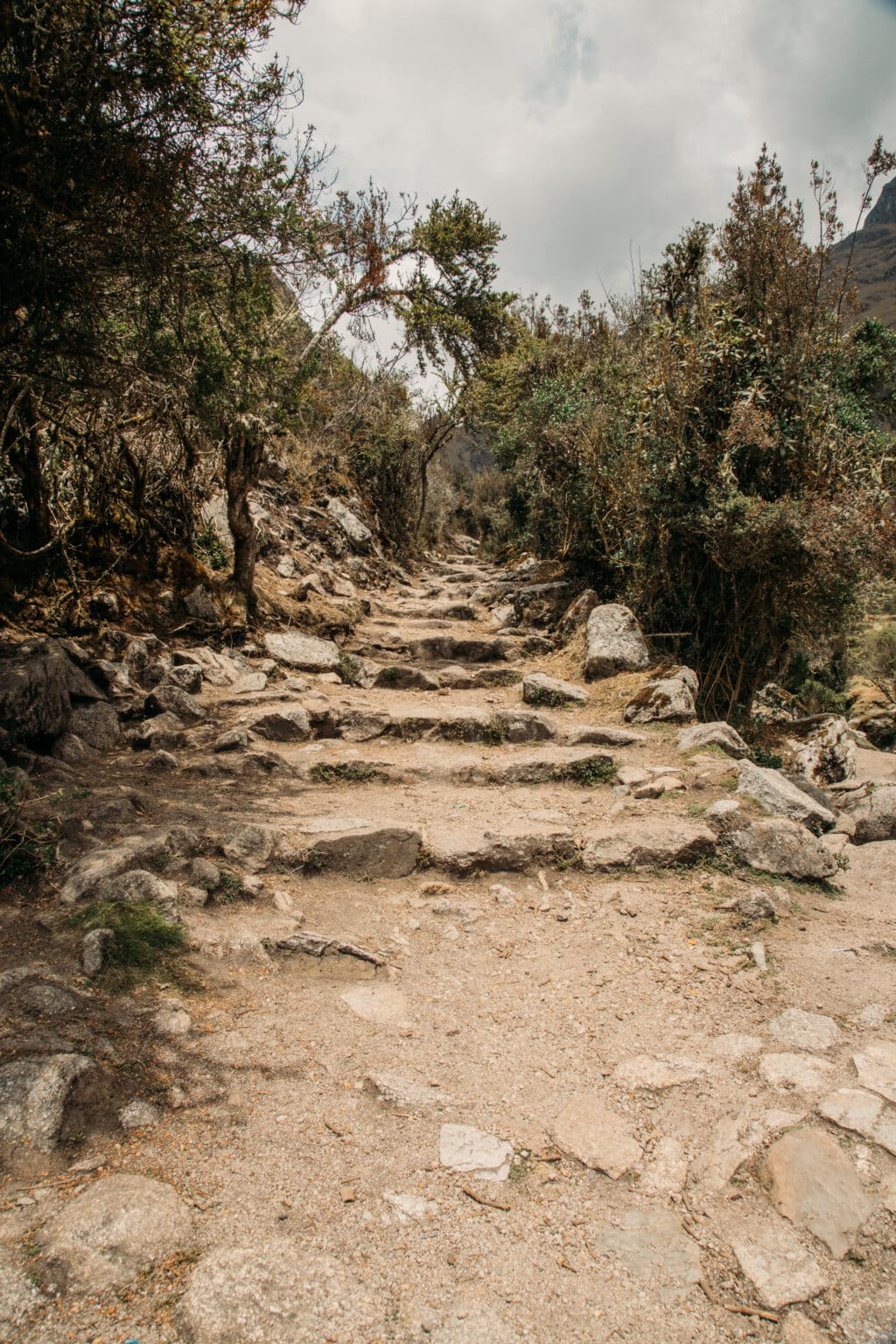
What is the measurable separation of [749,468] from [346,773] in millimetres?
5257

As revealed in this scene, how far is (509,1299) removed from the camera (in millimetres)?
1629

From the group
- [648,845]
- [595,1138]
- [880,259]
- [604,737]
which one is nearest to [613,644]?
[604,737]

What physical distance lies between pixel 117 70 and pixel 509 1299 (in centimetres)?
529

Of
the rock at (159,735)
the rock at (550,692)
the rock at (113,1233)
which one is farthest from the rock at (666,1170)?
the rock at (550,692)

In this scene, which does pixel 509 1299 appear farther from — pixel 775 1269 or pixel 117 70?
pixel 117 70

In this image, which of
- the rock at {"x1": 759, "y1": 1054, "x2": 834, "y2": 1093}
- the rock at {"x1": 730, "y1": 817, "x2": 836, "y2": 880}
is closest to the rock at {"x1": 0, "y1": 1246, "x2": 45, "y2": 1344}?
the rock at {"x1": 759, "y1": 1054, "x2": 834, "y2": 1093}

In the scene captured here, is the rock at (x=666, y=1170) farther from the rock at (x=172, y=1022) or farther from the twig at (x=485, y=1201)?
the rock at (x=172, y=1022)

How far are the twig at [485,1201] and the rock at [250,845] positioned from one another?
2164 mm

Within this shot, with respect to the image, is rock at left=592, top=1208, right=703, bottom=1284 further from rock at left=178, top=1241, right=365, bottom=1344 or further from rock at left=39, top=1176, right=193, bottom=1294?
rock at left=39, top=1176, right=193, bottom=1294

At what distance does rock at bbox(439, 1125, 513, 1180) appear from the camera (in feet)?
6.68

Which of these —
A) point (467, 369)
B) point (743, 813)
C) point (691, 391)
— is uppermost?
point (467, 369)

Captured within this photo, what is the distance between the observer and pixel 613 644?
757 cm

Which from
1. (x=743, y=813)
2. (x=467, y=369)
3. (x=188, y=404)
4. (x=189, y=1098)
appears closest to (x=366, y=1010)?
(x=189, y=1098)

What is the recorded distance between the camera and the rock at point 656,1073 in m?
2.42
